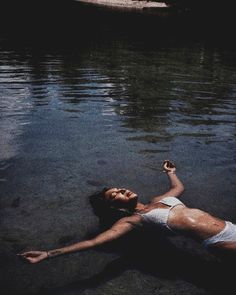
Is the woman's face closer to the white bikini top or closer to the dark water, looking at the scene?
the white bikini top

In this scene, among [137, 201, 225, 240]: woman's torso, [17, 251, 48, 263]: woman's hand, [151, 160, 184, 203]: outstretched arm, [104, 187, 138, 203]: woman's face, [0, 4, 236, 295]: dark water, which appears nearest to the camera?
[17, 251, 48, 263]: woman's hand

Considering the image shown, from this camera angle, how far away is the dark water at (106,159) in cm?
476

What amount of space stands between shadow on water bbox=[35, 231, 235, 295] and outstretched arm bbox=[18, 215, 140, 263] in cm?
56

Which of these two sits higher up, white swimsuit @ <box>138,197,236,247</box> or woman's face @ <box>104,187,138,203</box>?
woman's face @ <box>104,187,138,203</box>

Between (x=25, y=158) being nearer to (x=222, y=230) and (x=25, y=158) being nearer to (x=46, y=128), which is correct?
(x=46, y=128)

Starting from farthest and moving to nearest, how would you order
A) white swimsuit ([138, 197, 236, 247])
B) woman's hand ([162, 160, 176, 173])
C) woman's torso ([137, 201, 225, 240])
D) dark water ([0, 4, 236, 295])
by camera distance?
woman's hand ([162, 160, 176, 173]), dark water ([0, 4, 236, 295]), woman's torso ([137, 201, 225, 240]), white swimsuit ([138, 197, 236, 247])

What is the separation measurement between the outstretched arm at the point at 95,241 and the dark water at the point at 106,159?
575 millimetres

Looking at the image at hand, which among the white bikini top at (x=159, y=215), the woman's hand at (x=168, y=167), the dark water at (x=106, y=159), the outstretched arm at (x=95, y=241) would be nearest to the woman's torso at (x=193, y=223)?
the white bikini top at (x=159, y=215)

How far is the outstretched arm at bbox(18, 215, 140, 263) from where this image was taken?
4004 mm

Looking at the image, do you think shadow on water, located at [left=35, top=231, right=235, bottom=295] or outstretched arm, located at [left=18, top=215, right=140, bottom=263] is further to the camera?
shadow on water, located at [left=35, top=231, right=235, bottom=295]

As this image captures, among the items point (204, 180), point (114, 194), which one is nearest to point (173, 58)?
point (204, 180)

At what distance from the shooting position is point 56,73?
1628 centimetres

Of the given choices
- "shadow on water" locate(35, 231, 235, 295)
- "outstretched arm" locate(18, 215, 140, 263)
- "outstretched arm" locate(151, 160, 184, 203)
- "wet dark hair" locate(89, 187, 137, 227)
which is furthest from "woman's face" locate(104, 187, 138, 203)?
"shadow on water" locate(35, 231, 235, 295)

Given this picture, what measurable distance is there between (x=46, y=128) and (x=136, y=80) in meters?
6.91
